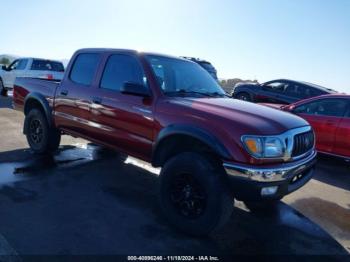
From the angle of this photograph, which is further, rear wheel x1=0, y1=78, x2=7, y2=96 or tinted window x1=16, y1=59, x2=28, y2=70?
rear wheel x1=0, y1=78, x2=7, y2=96

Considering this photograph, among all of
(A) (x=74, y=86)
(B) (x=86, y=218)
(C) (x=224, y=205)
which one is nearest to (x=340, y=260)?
(C) (x=224, y=205)

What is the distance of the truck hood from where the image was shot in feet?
11.0

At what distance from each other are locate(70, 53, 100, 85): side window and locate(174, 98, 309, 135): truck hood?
69.4 inches

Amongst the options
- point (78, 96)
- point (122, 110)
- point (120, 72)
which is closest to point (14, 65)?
point (78, 96)

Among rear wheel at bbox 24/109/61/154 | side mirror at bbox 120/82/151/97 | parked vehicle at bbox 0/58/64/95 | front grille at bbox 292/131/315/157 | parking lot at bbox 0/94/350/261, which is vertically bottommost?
parking lot at bbox 0/94/350/261

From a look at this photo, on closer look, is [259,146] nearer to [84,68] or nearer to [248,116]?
[248,116]

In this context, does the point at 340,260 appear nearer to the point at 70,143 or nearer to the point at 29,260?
the point at 29,260

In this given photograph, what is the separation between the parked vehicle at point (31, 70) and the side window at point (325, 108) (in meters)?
9.83

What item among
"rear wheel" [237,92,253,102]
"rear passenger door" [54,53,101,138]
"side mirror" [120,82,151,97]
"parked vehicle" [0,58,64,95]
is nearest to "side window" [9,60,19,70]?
"parked vehicle" [0,58,64,95]

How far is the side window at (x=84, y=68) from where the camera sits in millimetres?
5039

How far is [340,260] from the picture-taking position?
3.38 meters

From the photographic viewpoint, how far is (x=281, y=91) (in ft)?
39.0

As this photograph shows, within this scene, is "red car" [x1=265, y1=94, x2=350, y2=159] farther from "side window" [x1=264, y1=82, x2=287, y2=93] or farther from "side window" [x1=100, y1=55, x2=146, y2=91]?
"side window" [x1=264, y1=82, x2=287, y2=93]

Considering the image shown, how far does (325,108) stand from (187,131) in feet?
14.6
